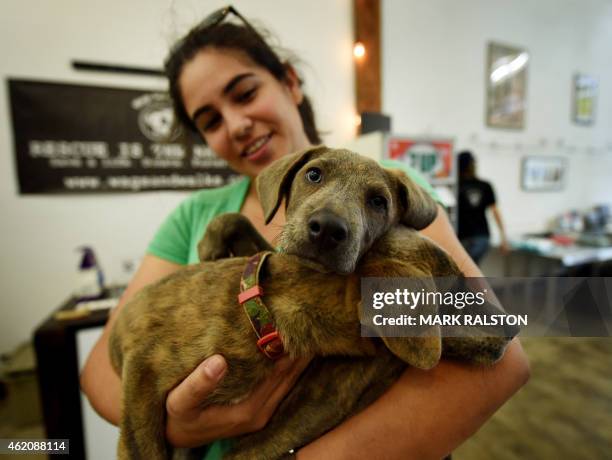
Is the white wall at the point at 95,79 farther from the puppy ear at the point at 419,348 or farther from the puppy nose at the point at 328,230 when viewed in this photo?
the puppy ear at the point at 419,348

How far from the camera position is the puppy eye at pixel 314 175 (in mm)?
521

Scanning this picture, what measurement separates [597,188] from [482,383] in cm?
389

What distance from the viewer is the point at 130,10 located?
2.44ft

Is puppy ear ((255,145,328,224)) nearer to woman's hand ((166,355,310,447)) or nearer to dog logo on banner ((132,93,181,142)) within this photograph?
woman's hand ((166,355,310,447))

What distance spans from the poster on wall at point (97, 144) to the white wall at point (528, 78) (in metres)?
1.53

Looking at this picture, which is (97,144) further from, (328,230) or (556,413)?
(556,413)

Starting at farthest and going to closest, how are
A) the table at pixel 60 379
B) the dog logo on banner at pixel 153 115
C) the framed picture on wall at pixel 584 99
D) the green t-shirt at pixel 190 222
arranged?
the dog logo on banner at pixel 153 115, the framed picture on wall at pixel 584 99, the table at pixel 60 379, the green t-shirt at pixel 190 222

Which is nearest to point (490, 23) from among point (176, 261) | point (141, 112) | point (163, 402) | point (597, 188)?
point (176, 261)

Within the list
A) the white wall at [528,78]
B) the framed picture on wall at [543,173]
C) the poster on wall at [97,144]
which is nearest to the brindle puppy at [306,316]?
the white wall at [528,78]

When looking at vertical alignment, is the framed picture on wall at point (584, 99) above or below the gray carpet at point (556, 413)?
above

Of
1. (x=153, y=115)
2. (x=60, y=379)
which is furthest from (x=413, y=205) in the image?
(x=153, y=115)

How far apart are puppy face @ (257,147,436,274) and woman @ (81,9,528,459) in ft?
0.18

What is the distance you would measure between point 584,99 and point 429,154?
2.00 m

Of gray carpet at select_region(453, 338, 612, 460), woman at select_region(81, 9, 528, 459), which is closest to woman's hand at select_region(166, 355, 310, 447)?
woman at select_region(81, 9, 528, 459)
